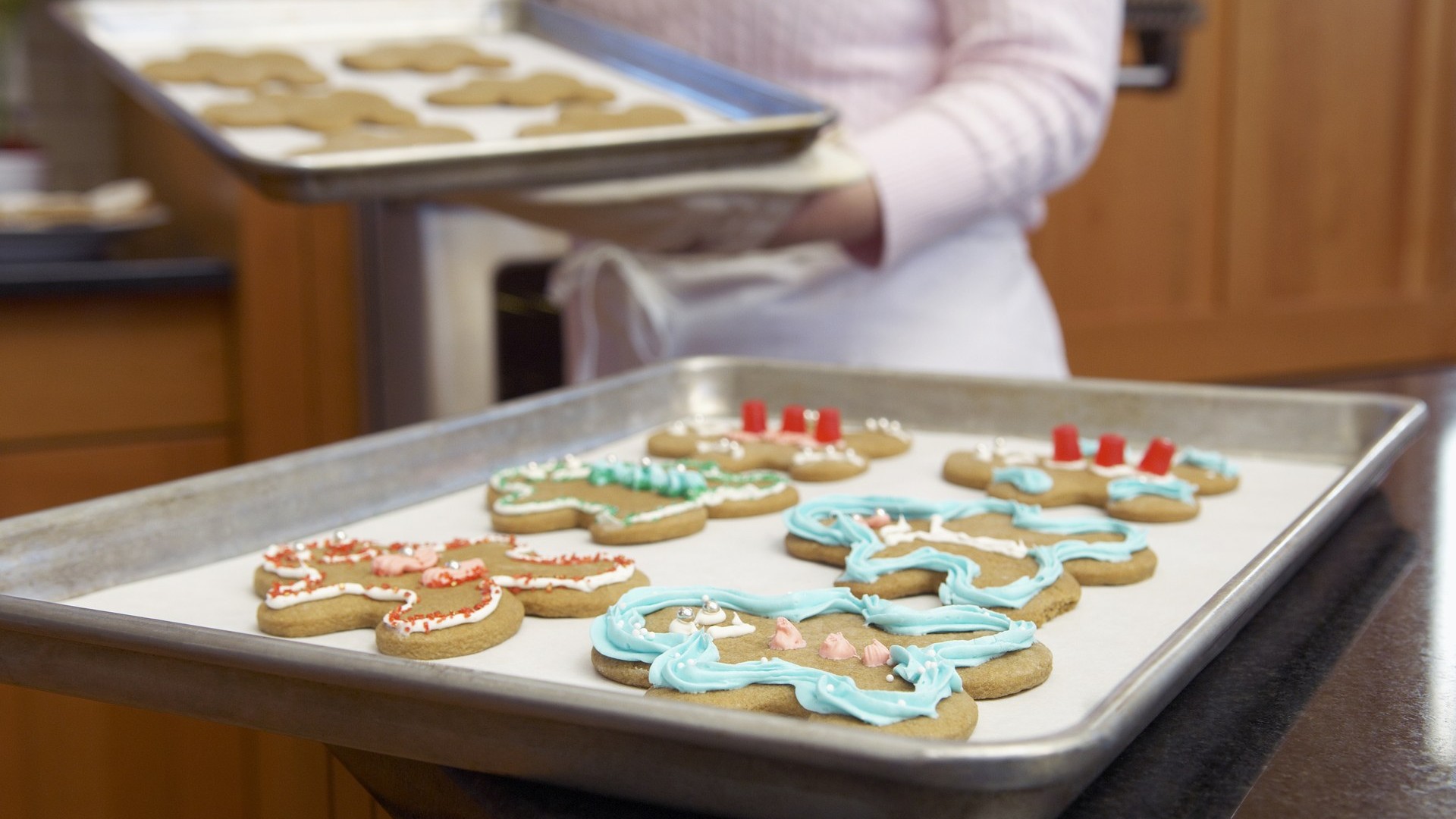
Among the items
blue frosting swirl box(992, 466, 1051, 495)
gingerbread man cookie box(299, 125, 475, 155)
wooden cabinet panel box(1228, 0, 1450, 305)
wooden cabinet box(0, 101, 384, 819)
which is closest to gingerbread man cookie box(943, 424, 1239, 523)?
blue frosting swirl box(992, 466, 1051, 495)

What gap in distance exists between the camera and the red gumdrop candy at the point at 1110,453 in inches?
37.8

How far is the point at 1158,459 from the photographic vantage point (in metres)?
0.93

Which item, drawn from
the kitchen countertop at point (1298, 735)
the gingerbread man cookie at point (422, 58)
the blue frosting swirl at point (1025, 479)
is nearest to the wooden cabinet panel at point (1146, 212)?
the gingerbread man cookie at point (422, 58)

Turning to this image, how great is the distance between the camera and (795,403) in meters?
1.19

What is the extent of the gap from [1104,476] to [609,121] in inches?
19.9

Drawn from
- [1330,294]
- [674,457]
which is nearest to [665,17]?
[674,457]

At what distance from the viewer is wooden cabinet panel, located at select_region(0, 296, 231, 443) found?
6.10ft

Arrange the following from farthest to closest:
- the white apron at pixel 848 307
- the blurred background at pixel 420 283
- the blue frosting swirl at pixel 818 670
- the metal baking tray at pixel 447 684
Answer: the white apron at pixel 848 307 < the blurred background at pixel 420 283 < the blue frosting swirl at pixel 818 670 < the metal baking tray at pixel 447 684

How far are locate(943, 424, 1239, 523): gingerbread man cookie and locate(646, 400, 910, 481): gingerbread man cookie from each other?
0.07 metres

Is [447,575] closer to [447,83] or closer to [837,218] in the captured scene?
[837,218]

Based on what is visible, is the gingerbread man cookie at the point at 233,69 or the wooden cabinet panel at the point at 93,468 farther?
the wooden cabinet panel at the point at 93,468

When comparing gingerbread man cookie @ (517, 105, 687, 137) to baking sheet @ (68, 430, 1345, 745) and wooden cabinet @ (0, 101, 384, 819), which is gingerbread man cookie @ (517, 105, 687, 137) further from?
wooden cabinet @ (0, 101, 384, 819)

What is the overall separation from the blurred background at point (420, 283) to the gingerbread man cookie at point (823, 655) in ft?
0.45

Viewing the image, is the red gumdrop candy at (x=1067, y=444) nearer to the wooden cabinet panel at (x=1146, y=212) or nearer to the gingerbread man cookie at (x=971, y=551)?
the gingerbread man cookie at (x=971, y=551)
